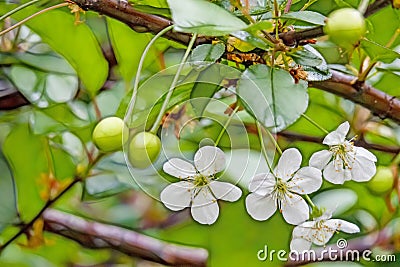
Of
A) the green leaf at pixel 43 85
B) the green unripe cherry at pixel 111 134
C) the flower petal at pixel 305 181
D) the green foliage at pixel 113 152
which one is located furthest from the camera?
the green leaf at pixel 43 85

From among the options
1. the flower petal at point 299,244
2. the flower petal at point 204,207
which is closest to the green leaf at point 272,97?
the flower petal at point 204,207

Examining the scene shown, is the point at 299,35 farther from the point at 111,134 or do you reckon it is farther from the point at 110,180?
the point at 110,180

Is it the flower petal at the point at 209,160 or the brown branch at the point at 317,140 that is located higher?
the flower petal at the point at 209,160

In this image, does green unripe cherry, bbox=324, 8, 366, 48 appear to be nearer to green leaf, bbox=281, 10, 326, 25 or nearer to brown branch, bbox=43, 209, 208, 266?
green leaf, bbox=281, 10, 326, 25

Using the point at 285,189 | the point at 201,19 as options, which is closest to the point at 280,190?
the point at 285,189

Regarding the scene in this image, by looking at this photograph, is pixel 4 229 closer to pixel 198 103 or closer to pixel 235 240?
pixel 235 240

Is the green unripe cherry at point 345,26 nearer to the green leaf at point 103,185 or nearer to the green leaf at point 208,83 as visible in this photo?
the green leaf at point 208,83

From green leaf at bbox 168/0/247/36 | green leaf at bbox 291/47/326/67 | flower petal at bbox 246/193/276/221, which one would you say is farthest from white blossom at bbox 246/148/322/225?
green leaf at bbox 168/0/247/36
